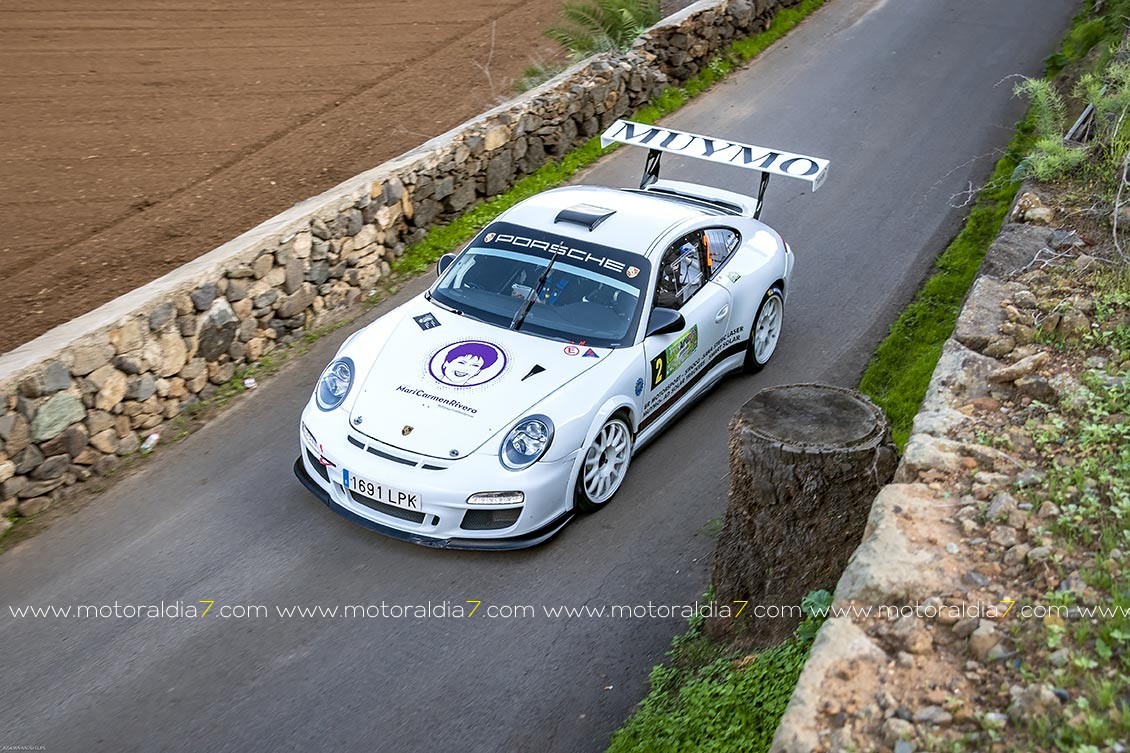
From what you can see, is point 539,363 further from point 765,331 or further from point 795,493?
point 765,331

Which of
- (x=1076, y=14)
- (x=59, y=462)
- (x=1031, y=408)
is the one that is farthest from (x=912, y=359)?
(x=1076, y=14)

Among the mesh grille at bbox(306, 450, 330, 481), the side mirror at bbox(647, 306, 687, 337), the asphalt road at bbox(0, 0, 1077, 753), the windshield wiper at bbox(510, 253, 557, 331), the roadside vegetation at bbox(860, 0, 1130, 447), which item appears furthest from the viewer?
the roadside vegetation at bbox(860, 0, 1130, 447)

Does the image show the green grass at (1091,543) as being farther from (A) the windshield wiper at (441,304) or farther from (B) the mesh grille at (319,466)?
(B) the mesh grille at (319,466)

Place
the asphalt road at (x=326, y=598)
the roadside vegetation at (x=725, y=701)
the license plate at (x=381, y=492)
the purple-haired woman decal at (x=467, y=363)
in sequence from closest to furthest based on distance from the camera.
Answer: the roadside vegetation at (x=725, y=701) < the asphalt road at (x=326, y=598) < the license plate at (x=381, y=492) < the purple-haired woman decal at (x=467, y=363)

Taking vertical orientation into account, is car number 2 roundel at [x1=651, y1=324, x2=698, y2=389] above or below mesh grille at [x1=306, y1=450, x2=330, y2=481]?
above

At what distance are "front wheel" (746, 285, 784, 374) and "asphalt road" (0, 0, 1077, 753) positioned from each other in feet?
0.44

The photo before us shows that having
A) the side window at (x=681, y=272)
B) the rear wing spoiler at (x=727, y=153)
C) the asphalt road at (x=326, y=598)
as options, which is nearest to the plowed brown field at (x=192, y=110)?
the asphalt road at (x=326, y=598)

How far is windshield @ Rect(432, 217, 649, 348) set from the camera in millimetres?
7434

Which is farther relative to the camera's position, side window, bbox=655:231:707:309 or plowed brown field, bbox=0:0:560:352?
plowed brown field, bbox=0:0:560:352

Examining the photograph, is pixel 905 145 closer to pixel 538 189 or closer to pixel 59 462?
pixel 538 189

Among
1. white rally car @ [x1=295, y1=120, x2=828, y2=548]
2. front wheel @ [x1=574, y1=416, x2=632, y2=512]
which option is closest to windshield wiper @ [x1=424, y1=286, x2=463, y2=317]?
white rally car @ [x1=295, y1=120, x2=828, y2=548]

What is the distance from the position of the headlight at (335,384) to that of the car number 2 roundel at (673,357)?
7.05 ft

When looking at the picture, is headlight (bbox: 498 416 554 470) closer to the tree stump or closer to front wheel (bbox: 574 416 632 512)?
front wheel (bbox: 574 416 632 512)

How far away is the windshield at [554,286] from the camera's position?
743 cm
